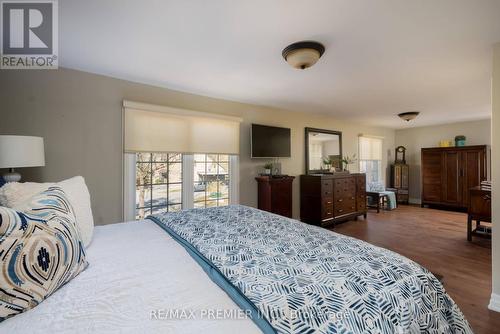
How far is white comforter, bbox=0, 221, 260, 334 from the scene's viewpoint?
0.69m

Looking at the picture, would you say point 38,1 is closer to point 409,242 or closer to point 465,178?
point 409,242

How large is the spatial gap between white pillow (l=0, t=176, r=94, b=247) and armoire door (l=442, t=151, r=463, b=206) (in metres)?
7.40

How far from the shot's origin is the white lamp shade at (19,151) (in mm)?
1687

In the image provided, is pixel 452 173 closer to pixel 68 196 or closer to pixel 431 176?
pixel 431 176

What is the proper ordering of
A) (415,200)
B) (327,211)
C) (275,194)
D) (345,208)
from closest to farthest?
(275,194), (327,211), (345,208), (415,200)

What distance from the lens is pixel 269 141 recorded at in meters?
3.92

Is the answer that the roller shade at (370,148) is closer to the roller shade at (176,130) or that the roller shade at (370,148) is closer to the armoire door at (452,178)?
the armoire door at (452,178)

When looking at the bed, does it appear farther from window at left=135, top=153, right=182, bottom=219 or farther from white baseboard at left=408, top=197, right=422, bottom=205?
white baseboard at left=408, top=197, right=422, bottom=205

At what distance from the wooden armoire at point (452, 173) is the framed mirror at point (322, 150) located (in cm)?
283

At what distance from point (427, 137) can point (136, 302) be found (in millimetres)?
7995

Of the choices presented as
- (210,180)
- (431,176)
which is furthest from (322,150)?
(431,176)

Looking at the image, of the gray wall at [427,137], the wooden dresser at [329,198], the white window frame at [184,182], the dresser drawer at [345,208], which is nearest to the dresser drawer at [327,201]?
the wooden dresser at [329,198]

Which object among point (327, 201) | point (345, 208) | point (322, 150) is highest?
point (322, 150)

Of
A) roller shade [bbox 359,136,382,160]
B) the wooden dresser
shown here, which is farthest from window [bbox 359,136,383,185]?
the wooden dresser
